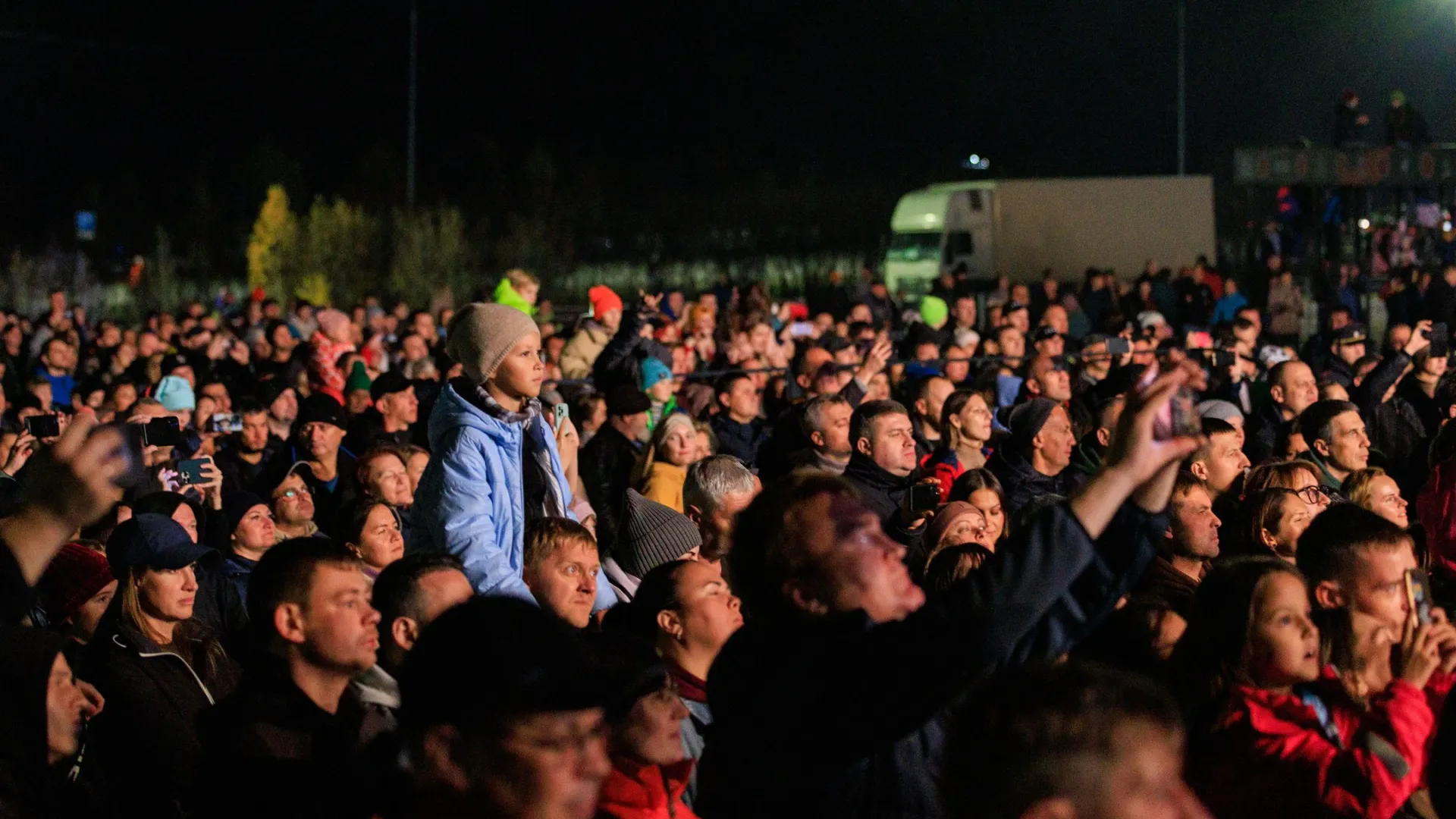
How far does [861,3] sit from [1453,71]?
1851 cm

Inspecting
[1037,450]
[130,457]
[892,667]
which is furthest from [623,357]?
[892,667]

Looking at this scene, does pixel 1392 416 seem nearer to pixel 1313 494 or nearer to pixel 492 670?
pixel 1313 494

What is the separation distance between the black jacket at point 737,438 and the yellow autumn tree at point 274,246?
3304 centimetres

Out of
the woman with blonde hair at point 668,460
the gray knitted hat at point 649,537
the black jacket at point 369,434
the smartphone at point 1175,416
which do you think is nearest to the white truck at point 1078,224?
the black jacket at point 369,434

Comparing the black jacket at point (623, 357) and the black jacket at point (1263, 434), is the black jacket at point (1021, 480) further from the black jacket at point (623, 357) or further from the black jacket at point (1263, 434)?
the black jacket at point (623, 357)

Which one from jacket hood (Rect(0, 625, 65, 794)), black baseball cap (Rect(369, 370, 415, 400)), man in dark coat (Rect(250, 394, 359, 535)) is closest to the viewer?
jacket hood (Rect(0, 625, 65, 794))

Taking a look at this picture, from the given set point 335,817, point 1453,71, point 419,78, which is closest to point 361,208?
point 419,78

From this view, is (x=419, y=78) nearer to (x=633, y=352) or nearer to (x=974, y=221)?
(x=974, y=221)

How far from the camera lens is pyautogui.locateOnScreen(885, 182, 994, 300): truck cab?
1218 inches

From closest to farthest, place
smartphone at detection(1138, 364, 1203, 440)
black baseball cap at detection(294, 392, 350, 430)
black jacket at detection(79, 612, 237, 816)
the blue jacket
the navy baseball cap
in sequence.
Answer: smartphone at detection(1138, 364, 1203, 440)
black jacket at detection(79, 612, 237, 816)
the navy baseball cap
black baseball cap at detection(294, 392, 350, 430)
the blue jacket

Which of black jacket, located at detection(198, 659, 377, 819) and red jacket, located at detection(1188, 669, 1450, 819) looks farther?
black jacket, located at detection(198, 659, 377, 819)

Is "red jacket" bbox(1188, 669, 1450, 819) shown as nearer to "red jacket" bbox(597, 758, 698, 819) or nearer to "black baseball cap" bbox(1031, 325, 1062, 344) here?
"red jacket" bbox(597, 758, 698, 819)

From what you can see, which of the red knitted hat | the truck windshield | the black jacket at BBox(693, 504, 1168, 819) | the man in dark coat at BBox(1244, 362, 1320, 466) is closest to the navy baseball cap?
the red knitted hat

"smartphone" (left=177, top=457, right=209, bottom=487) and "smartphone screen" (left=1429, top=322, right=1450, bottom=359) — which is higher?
"smartphone screen" (left=1429, top=322, right=1450, bottom=359)
